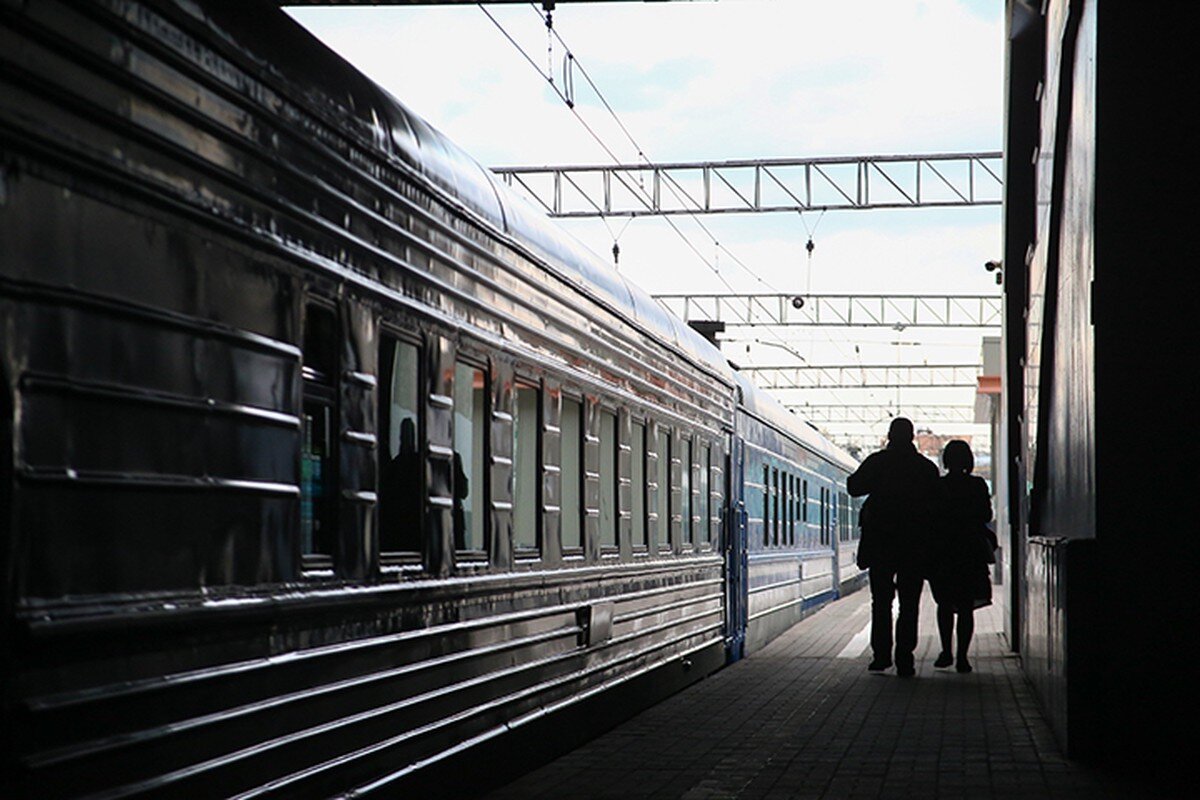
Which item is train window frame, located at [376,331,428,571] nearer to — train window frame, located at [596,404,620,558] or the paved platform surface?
the paved platform surface

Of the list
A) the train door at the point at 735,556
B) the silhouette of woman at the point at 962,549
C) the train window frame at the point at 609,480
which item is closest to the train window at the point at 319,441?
the train window frame at the point at 609,480

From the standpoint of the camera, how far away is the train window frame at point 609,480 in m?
10.6

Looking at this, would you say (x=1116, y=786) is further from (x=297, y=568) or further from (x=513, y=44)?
(x=513, y=44)

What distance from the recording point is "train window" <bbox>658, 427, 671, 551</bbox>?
12688mm

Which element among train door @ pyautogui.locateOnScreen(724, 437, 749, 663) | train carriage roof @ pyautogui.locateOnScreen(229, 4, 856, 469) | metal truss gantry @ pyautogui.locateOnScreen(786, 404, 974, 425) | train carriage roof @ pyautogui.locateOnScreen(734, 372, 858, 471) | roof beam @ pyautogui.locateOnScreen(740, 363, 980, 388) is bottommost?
train door @ pyautogui.locateOnScreen(724, 437, 749, 663)

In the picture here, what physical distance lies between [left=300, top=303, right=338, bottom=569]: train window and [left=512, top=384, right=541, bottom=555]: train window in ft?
8.27

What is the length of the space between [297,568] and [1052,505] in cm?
780

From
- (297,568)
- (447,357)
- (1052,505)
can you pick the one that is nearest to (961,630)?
(1052,505)

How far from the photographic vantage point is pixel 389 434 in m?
6.73

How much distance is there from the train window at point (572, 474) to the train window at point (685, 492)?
3.52 meters

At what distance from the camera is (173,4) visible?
191 inches

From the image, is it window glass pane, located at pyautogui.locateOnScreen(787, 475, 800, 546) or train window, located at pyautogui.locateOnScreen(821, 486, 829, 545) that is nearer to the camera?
window glass pane, located at pyautogui.locateOnScreen(787, 475, 800, 546)

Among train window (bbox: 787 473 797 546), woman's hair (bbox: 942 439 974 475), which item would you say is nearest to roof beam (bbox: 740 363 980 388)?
train window (bbox: 787 473 797 546)

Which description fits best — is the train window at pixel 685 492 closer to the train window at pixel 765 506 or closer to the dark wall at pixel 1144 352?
the dark wall at pixel 1144 352
